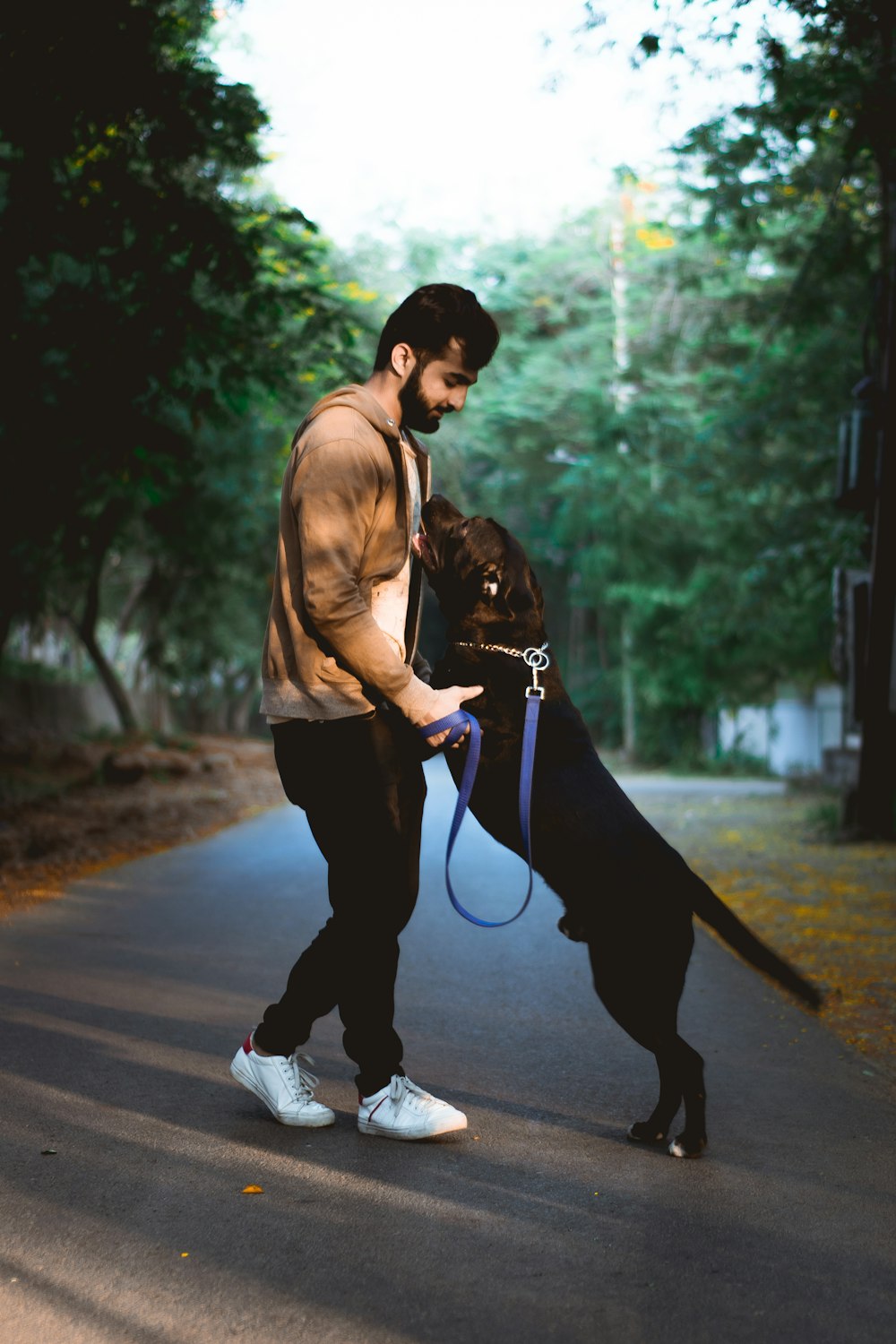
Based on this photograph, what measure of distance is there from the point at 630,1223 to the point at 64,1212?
1290 mm

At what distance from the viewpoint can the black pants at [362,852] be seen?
3869 mm

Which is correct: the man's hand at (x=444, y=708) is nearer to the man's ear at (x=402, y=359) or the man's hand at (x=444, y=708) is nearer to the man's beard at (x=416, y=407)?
the man's beard at (x=416, y=407)

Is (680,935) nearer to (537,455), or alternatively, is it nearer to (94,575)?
(94,575)

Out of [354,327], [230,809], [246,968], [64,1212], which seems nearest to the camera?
[64,1212]

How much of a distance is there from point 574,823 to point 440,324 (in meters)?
1.34

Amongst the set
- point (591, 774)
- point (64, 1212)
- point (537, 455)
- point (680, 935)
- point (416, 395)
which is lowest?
point (64, 1212)

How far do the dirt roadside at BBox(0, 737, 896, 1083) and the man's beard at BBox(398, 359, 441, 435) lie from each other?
2690 millimetres

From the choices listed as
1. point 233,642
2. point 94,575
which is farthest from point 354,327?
point 233,642

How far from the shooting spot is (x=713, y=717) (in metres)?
32.3

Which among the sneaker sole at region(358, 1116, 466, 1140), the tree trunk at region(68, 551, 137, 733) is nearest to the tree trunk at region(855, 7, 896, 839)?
the sneaker sole at region(358, 1116, 466, 1140)

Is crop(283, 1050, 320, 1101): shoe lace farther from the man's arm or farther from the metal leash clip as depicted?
the metal leash clip

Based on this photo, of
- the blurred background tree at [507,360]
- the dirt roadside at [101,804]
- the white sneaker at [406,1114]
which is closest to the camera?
the white sneaker at [406,1114]

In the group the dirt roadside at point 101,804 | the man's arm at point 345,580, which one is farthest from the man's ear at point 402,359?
the dirt roadside at point 101,804

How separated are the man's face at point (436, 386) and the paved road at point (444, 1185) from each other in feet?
6.43
